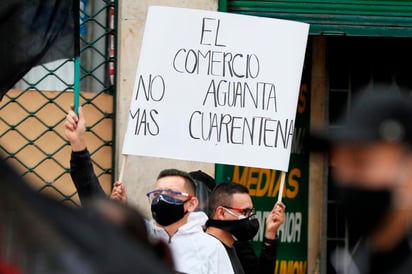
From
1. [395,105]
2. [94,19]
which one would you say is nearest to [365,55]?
[94,19]

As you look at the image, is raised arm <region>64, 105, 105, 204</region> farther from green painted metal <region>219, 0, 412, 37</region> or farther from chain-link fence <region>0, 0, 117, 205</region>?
green painted metal <region>219, 0, 412, 37</region>

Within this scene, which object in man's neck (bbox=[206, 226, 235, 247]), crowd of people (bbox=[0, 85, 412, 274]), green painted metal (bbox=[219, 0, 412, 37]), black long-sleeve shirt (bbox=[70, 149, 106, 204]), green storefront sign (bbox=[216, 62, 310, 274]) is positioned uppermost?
green painted metal (bbox=[219, 0, 412, 37])

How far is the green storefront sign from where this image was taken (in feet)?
30.7

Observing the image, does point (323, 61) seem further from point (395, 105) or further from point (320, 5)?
point (395, 105)

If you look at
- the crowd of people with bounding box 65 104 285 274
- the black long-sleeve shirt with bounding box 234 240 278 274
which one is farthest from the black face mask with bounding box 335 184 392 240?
the black long-sleeve shirt with bounding box 234 240 278 274

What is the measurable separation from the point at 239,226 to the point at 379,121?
3872mm

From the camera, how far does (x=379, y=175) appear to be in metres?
2.99

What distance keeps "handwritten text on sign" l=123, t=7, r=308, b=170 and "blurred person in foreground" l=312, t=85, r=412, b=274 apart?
3840 mm

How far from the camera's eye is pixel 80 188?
249 inches

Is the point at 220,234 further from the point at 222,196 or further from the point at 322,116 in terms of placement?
the point at 322,116

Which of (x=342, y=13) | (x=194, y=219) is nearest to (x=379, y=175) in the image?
(x=194, y=219)

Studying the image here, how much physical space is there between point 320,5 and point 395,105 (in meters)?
5.80

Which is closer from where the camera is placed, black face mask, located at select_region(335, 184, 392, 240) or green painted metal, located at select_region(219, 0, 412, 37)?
black face mask, located at select_region(335, 184, 392, 240)

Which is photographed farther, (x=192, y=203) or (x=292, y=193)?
(x=292, y=193)
